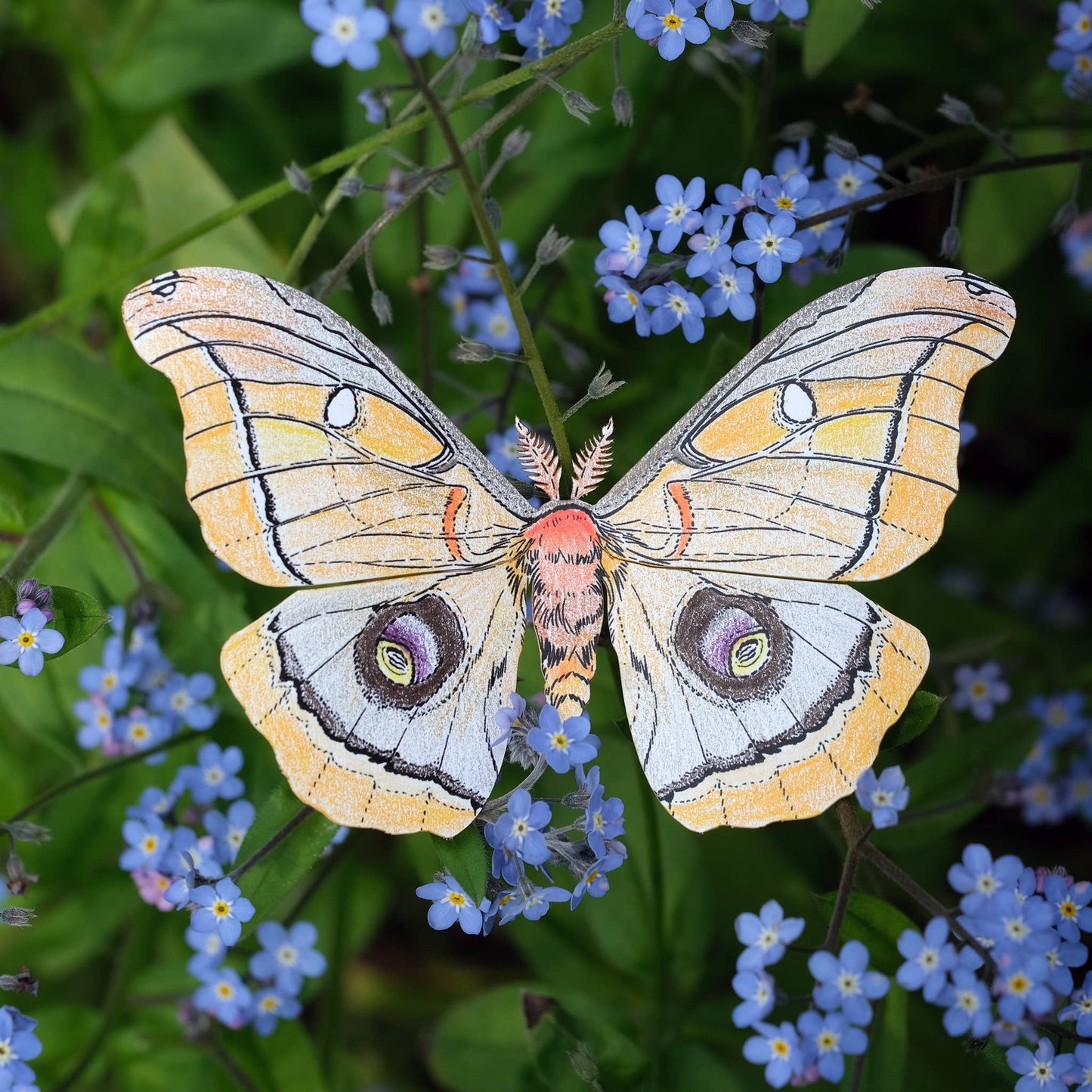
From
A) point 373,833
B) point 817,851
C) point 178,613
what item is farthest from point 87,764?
point 817,851

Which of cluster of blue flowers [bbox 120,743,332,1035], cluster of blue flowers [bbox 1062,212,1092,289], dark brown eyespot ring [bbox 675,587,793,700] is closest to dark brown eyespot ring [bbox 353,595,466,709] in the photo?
dark brown eyespot ring [bbox 675,587,793,700]

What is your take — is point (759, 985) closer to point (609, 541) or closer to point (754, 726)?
point (754, 726)

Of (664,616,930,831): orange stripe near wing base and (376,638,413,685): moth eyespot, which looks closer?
(664,616,930,831): orange stripe near wing base

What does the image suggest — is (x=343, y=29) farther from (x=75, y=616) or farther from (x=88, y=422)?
(x=88, y=422)

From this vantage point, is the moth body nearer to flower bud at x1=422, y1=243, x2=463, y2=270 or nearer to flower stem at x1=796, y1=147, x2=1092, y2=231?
flower bud at x1=422, y1=243, x2=463, y2=270

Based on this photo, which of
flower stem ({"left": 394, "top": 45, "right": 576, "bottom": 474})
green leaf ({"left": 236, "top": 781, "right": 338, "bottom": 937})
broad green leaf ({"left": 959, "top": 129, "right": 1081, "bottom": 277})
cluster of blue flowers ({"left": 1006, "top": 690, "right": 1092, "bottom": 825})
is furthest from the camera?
broad green leaf ({"left": 959, "top": 129, "right": 1081, "bottom": 277})

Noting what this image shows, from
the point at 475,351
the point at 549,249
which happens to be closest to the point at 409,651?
the point at 475,351

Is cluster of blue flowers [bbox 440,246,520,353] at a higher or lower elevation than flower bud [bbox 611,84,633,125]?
lower
